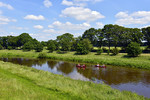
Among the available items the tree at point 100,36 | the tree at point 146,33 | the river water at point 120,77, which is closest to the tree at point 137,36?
the tree at point 146,33

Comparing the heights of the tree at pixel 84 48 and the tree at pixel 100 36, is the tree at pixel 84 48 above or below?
below

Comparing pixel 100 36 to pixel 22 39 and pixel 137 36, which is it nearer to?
pixel 137 36

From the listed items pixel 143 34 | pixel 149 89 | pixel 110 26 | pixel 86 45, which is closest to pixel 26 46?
pixel 86 45

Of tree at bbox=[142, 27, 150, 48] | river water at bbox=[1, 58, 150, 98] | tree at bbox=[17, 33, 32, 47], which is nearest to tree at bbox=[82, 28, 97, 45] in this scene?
tree at bbox=[142, 27, 150, 48]

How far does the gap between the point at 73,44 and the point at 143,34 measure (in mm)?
44328

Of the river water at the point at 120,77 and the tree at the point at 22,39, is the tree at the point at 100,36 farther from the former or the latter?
the tree at the point at 22,39

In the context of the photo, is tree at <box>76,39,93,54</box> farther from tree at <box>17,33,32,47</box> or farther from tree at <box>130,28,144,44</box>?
tree at <box>17,33,32,47</box>

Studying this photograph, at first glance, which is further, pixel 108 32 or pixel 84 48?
pixel 108 32

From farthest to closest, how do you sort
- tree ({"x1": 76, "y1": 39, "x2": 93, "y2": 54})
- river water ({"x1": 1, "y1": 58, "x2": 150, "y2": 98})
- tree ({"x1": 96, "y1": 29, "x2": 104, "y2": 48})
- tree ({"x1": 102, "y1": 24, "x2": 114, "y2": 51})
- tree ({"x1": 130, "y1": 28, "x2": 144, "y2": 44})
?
1. tree ({"x1": 96, "y1": 29, "x2": 104, "y2": 48})
2. tree ({"x1": 102, "y1": 24, "x2": 114, "y2": 51})
3. tree ({"x1": 76, "y1": 39, "x2": 93, "y2": 54})
4. tree ({"x1": 130, "y1": 28, "x2": 144, "y2": 44})
5. river water ({"x1": 1, "y1": 58, "x2": 150, "y2": 98})

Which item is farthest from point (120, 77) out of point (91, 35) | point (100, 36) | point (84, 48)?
point (91, 35)

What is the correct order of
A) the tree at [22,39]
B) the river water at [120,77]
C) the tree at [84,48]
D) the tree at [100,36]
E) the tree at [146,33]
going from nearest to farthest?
the river water at [120,77] < the tree at [146,33] < the tree at [84,48] < the tree at [100,36] < the tree at [22,39]

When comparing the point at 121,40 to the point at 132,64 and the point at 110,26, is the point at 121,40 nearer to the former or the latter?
the point at 110,26

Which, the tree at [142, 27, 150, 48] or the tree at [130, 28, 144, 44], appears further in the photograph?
the tree at [130, 28, 144, 44]

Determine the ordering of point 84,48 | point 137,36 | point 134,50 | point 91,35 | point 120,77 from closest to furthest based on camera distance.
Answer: point 120,77
point 134,50
point 137,36
point 84,48
point 91,35
